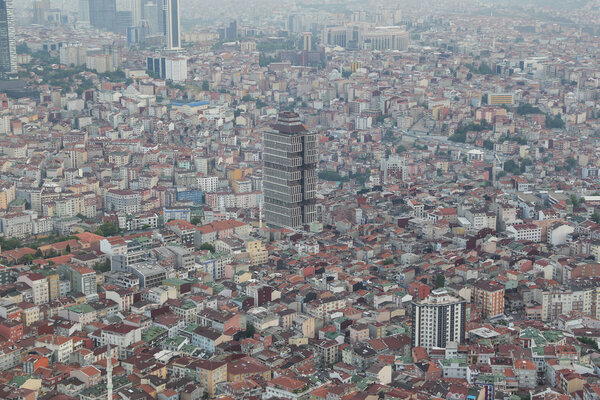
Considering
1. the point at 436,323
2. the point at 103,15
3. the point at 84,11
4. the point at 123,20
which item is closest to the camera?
the point at 436,323

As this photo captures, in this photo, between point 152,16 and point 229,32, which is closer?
point 229,32

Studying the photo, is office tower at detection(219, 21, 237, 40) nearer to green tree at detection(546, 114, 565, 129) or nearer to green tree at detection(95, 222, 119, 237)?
green tree at detection(546, 114, 565, 129)

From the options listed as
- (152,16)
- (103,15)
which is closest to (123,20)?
(103,15)

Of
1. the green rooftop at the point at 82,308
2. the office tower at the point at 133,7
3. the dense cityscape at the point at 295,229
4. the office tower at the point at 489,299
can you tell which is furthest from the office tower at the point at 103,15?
the office tower at the point at 489,299

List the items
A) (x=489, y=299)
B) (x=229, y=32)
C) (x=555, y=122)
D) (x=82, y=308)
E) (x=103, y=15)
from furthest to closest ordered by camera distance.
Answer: (x=103, y=15) < (x=229, y=32) < (x=555, y=122) < (x=489, y=299) < (x=82, y=308)

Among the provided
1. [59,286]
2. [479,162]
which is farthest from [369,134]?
[59,286]

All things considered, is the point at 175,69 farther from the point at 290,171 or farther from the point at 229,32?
the point at 290,171

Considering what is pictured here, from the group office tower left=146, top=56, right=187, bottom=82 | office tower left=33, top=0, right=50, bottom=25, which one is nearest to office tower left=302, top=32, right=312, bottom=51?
office tower left=146, top=56, right=187, bottom=82
